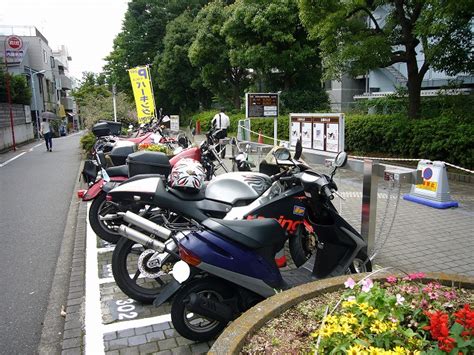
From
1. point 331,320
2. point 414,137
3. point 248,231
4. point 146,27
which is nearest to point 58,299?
point 248,231

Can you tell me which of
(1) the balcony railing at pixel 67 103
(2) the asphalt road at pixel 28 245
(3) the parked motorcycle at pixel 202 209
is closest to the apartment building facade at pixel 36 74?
(1) the balcony railing at pixel 67 103

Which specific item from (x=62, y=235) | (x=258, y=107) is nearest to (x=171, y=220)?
(x=62, y=235)

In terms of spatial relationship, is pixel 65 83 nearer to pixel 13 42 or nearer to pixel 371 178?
pixel 13 42

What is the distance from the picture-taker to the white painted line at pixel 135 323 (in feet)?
11.8

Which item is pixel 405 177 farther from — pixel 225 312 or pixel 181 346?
pixel 181 346

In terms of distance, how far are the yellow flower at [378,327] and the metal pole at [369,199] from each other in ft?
8.02

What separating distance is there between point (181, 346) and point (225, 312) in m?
0.50

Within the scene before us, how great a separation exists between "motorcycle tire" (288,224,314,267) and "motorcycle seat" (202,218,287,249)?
1.01 m

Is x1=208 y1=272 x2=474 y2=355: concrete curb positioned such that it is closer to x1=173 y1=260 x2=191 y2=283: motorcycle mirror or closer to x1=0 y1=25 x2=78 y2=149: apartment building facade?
x1=173 y1=260 x2=191 y2=283: motorcycle mirror

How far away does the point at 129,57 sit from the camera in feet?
112

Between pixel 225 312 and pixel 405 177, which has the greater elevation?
pixel 405 177

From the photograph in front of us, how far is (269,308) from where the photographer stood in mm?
2354

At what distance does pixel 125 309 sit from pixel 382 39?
9294mm

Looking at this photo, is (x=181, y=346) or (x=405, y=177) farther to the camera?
(x=405, y=177)
